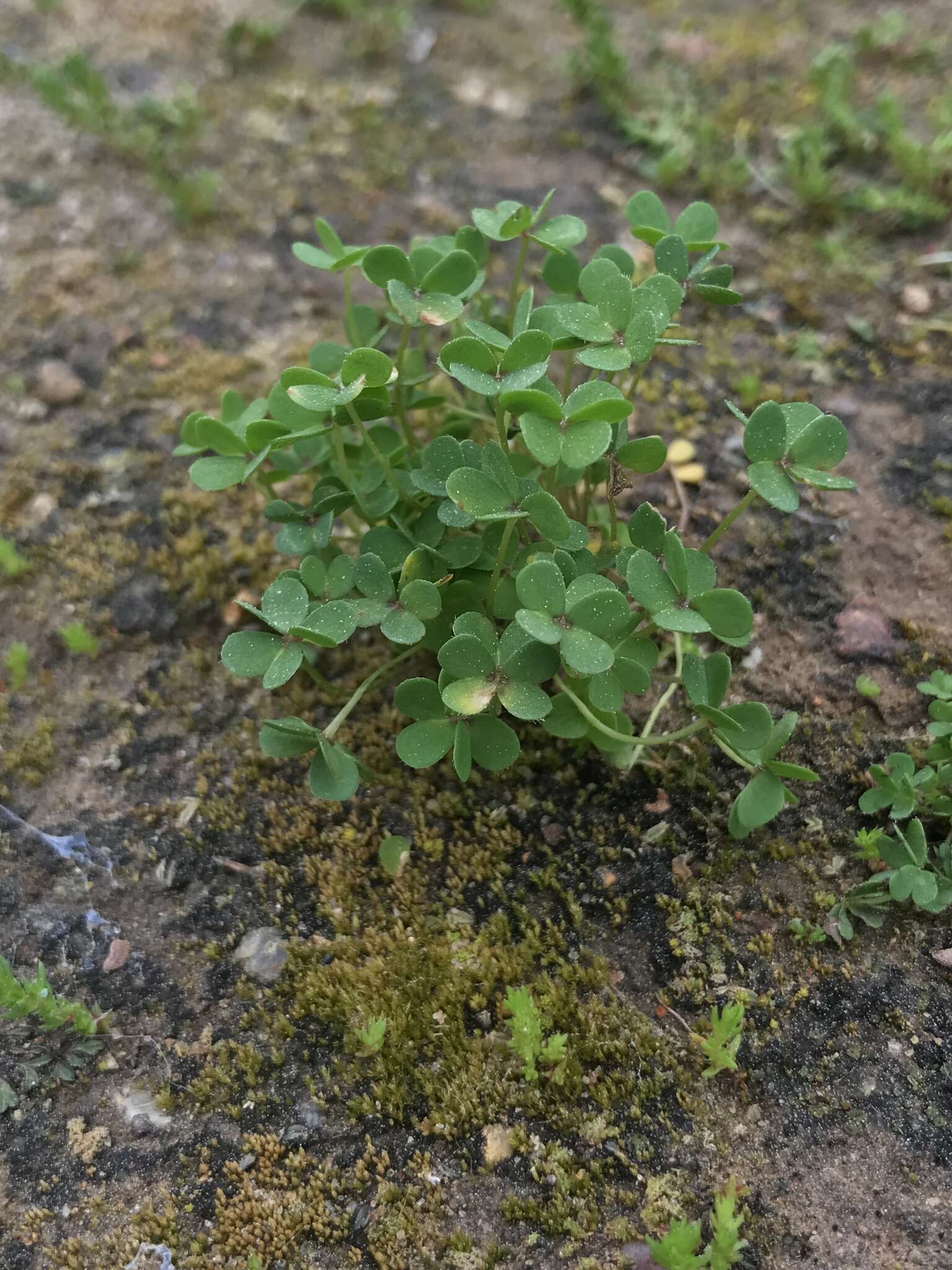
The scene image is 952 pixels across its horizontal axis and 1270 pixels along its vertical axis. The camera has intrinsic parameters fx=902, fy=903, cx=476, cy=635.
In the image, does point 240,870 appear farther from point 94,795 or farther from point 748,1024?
point 748,1024

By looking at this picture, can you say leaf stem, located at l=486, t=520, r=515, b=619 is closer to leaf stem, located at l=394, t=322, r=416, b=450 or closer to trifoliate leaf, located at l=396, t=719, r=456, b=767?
trifoliate leaf, located at l=396, t=719, r=456, b=767

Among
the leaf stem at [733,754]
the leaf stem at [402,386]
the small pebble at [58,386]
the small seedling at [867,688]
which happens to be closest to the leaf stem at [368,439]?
the leaf stem at [402,386]

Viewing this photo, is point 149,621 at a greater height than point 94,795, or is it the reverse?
point 149,621

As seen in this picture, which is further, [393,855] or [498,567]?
[393,855]

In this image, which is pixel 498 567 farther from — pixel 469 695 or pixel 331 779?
pixel 331 779

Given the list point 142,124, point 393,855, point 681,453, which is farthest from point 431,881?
point 142,124

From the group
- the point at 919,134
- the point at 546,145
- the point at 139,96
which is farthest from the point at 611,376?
the point at 139,96
